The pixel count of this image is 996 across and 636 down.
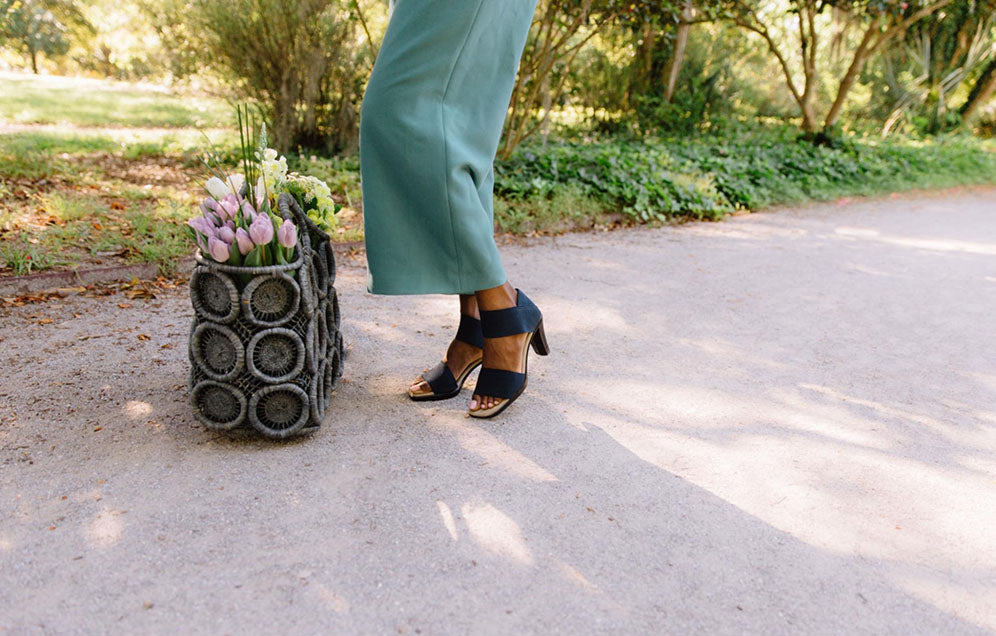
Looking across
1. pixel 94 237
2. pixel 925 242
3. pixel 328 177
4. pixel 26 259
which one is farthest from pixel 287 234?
pixel 925 242

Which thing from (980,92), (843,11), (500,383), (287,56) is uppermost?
(843,11)

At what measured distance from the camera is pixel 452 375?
2.55 m

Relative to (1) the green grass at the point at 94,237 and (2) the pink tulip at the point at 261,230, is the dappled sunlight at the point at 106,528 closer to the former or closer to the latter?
(2) the pink tulip at the point at 261,230

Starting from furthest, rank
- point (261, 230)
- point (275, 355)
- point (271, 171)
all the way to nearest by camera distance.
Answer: point (271, 171) → point (275, 355) → point (261, 230)

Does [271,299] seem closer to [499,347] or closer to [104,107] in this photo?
[499,347]

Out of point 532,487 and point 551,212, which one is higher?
point 551,212

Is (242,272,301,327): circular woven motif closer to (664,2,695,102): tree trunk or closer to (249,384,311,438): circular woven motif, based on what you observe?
(249,384,311,438): circular woven motif

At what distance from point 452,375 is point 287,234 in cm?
78

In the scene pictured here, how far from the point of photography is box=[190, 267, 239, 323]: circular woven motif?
200 cm

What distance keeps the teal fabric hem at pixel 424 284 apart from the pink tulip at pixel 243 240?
1.27 feet

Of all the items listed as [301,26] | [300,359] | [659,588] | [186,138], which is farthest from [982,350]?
[186,138]

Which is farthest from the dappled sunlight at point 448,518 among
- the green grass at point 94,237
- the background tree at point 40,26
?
the background tree at point 40,26

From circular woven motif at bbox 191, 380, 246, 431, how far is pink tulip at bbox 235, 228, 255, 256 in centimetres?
36

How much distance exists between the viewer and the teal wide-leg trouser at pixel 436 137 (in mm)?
2115
